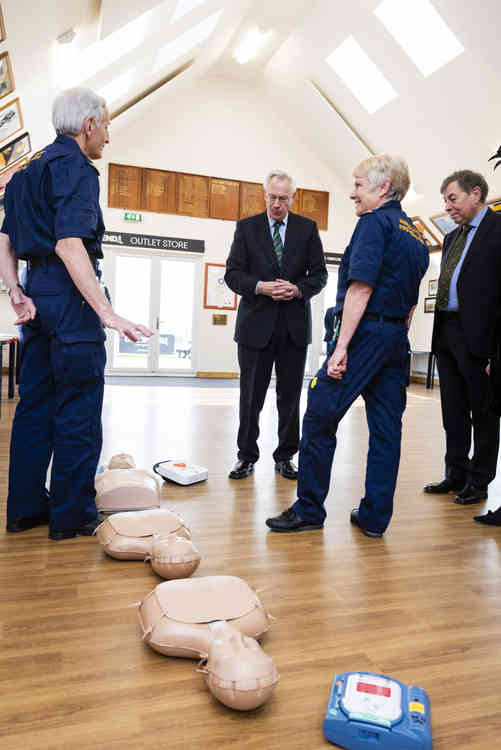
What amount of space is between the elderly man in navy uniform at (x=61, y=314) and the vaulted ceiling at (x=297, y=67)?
2716 mm

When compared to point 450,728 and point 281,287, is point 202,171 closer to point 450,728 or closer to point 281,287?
point 281,287

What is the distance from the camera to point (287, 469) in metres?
3.06

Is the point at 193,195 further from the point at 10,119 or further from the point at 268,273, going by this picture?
the point at 268,273

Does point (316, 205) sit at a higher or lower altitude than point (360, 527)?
higher

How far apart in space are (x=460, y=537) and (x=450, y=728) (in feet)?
4.05

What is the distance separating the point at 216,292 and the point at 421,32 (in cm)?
516

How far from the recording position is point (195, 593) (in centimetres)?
140

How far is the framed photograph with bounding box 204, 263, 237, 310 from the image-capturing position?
398 inches

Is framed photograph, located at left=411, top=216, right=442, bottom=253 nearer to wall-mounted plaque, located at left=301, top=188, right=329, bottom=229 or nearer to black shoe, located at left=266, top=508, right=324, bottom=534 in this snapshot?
wall-mounted plaque, located at left=301, top=188, right=329, bottom=229

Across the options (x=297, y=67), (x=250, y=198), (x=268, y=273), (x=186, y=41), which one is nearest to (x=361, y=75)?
(x=297, y=67)

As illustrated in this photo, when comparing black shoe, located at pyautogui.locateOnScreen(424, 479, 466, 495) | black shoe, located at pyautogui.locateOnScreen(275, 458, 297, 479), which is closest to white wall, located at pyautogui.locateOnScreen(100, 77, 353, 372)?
black shoe, located at pyautogui.locateOnScreen(275, 458, 297, 479)

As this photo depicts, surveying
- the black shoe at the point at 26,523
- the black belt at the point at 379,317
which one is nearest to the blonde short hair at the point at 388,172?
the black belt at the point at 379,317

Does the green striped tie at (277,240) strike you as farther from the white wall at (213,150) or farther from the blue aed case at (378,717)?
the white wall at (213,150)

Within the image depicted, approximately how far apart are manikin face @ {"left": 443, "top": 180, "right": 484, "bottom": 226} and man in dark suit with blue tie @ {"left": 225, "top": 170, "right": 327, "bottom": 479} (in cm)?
72
